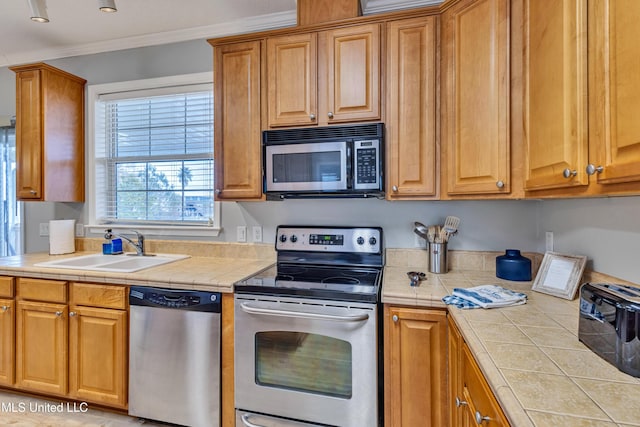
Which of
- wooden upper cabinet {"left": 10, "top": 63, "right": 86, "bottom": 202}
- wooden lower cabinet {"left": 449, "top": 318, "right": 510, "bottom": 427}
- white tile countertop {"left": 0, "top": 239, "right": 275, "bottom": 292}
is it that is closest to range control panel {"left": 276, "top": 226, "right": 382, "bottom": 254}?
white tile countertop {"left": 0, "top": 239, "right": 275, "bottom": 292}

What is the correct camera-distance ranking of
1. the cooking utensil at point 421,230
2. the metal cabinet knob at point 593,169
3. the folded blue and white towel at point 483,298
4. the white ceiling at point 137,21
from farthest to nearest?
the white ceiling at point 137,21, the cooking utensil at point 421,230, the folded blue and white towel at point 483,298, the metal cabinet knob at point 593,169

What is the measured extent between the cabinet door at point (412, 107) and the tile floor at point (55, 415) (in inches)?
78.5

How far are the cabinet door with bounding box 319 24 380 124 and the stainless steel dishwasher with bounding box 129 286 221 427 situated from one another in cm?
123

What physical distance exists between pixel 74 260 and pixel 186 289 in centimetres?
118

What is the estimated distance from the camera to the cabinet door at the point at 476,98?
1.50m

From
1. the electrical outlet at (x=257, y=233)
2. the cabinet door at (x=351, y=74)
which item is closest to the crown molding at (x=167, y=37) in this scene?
the cabinet door at (x=351, y=74)

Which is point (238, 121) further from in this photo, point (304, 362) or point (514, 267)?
point (514, 267)

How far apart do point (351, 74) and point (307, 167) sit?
0.58m

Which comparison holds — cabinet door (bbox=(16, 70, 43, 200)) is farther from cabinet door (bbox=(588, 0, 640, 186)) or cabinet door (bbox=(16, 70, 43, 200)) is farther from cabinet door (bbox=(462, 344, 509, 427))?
cabinet door (bbox=(588, 0, 640, 186))

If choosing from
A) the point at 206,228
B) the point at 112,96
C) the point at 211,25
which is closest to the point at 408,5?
the point at 211,25

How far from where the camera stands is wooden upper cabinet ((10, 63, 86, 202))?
7.89ft

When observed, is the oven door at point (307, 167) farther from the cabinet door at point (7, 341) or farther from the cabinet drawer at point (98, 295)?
the cabinet door at point (7, 341)


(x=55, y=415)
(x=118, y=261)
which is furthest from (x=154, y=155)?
(x=55, y=415)

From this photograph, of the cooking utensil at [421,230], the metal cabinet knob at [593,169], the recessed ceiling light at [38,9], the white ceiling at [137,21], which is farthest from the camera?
the white ceiling at [137,21]
